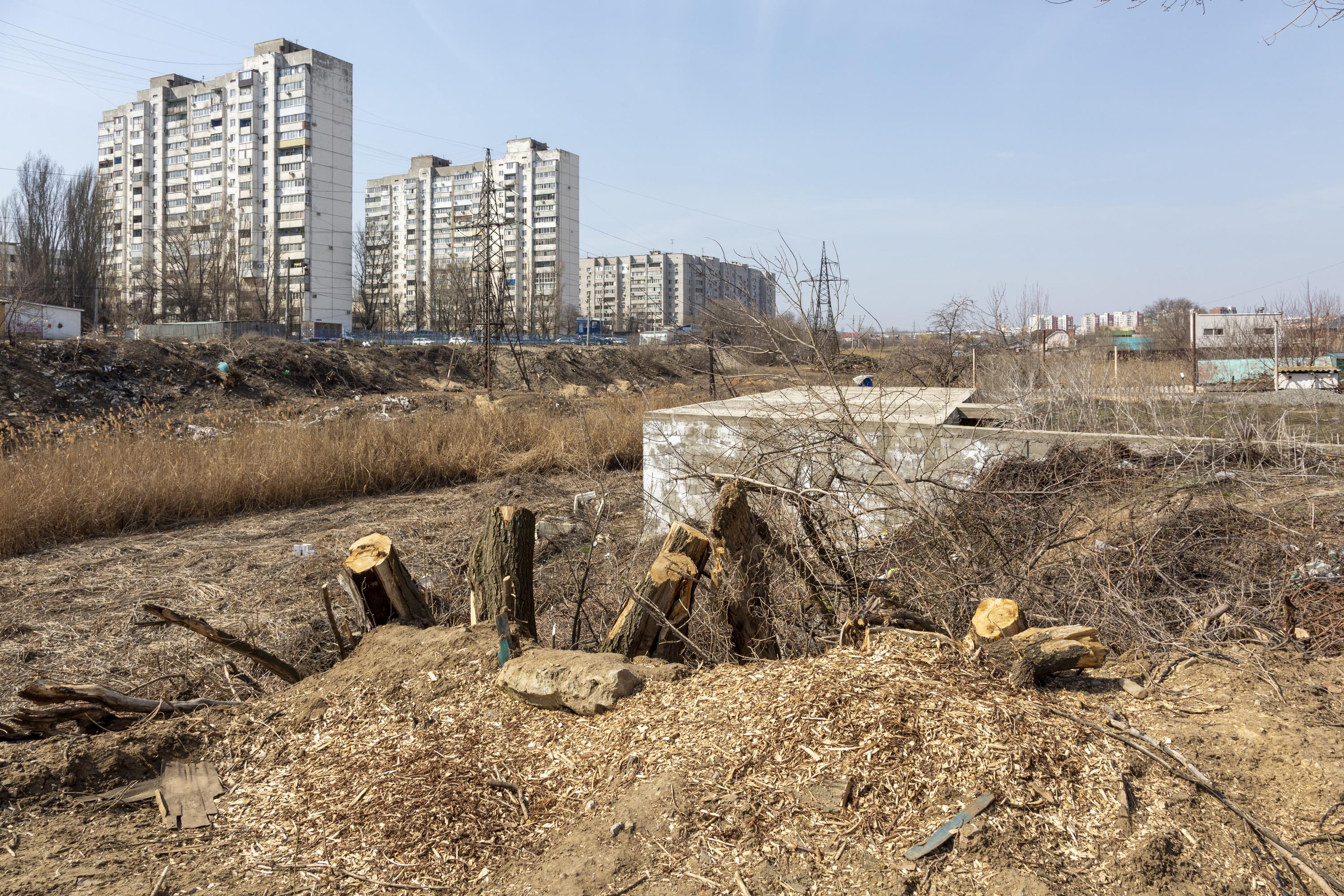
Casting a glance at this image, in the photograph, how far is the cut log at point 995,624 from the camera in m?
3.06

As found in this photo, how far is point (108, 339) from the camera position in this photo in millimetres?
22500

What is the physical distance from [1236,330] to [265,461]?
110ft

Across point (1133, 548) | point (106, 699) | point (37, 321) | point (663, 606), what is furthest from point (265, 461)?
point (37, 321)

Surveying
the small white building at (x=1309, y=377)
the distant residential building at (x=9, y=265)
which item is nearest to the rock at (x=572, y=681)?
the small white building at (x=1309, y=377)

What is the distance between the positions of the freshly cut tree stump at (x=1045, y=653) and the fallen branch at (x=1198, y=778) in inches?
9.1

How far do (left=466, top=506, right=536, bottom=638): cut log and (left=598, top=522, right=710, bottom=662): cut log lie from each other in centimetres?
44

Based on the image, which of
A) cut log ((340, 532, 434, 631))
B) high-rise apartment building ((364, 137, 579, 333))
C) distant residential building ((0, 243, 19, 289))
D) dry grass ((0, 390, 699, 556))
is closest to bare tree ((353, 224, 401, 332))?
high-rise apartment building ((364, 137, 579, 333))

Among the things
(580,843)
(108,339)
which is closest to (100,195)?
(108,339)

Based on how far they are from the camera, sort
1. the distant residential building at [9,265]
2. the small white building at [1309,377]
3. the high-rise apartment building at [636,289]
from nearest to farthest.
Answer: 1. the small white building at [1309,377]
2. the distant residential building at [9,265]
3. the high-rise apartment building at [636,289]

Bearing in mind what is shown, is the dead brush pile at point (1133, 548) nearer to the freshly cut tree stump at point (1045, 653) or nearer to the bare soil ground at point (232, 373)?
the freshly cut tree stump at point (1045, 653)

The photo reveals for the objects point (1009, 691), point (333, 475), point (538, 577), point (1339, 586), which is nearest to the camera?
point (1009, 691)

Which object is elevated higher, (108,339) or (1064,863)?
(108,339)

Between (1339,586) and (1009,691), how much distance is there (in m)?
2.10

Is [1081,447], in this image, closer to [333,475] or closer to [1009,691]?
[1009,691]
